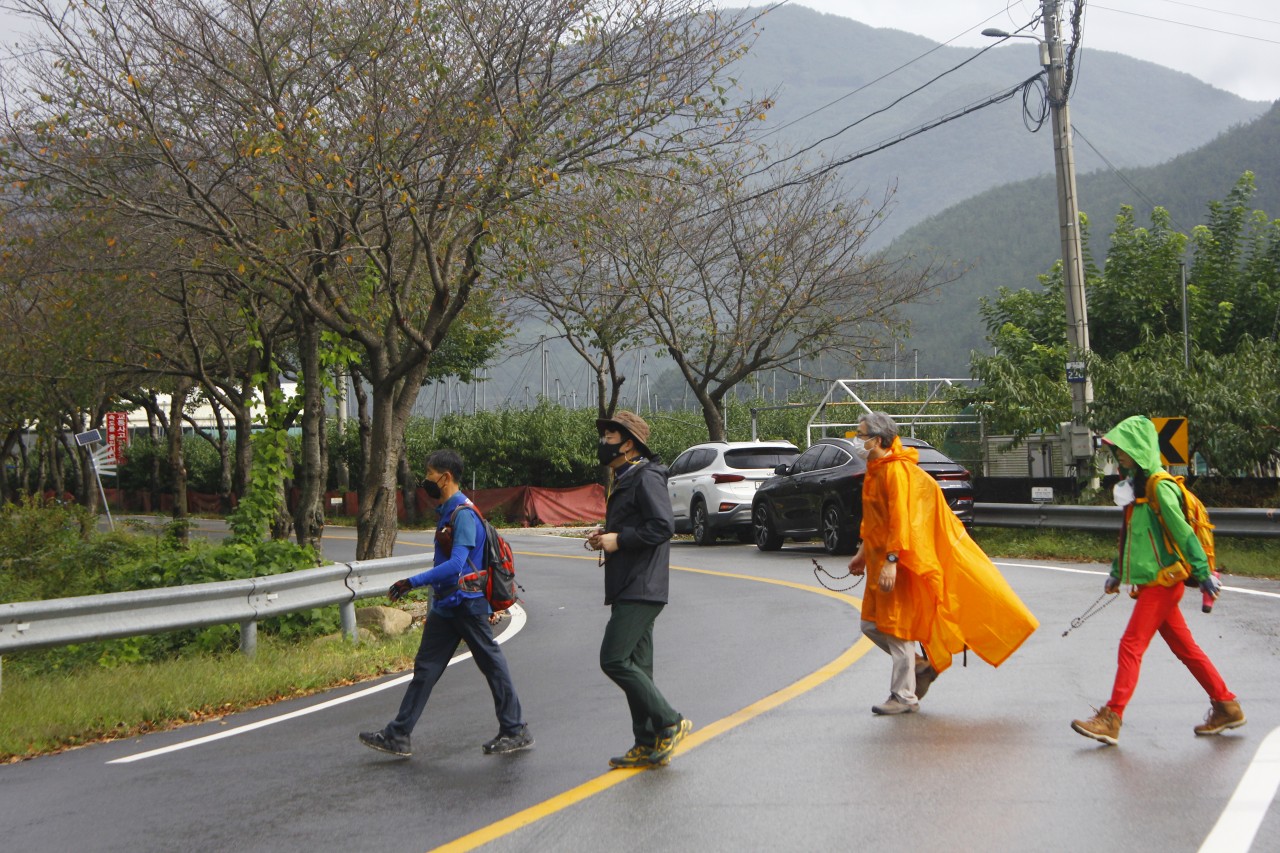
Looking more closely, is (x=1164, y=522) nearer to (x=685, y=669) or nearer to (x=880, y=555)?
(x=880, y=555)

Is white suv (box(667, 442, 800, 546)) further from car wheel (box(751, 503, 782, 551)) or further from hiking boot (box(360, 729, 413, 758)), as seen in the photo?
hiking boot (box(360, 729, 413, 758))

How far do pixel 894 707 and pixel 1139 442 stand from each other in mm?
2019

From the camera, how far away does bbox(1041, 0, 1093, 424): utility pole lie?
800 inches

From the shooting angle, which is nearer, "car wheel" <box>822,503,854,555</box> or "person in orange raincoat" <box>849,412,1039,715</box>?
"person in orange raincoat" <box>849,412,1039,715</box>

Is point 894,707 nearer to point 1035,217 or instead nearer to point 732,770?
point 732,770

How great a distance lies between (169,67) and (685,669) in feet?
33.8

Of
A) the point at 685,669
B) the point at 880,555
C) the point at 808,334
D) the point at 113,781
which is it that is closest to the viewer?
the point at 113,781

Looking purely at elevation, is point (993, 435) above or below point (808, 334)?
below

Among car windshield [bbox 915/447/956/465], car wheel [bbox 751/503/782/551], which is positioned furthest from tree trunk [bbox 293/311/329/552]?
car windshield [bbox 915/447/956/465]

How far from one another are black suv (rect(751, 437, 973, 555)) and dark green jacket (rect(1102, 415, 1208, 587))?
1150 cm

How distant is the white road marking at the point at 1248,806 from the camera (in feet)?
17.4

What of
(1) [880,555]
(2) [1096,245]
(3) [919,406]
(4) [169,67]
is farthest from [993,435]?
(2) [1096,245]

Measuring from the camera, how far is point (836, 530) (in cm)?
1945

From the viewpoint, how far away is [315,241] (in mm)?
17766
